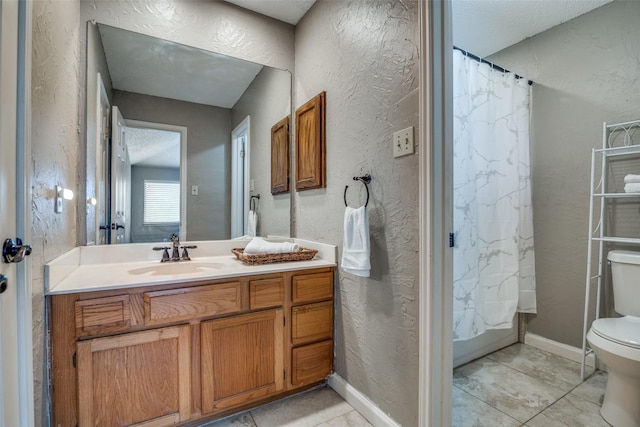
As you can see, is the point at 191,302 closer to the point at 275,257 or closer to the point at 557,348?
the point at 275,257

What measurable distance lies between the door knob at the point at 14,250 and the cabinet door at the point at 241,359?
2.37ft

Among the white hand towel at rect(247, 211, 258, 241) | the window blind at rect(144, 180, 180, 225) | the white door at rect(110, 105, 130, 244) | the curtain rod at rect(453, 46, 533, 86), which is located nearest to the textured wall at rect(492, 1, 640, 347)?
the curtain rod at rect(453, 46, 533, 86)

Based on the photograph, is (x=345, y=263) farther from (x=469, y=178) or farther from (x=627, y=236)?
(x=627, y=236)

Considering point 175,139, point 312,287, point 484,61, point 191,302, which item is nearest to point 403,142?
point 312,287

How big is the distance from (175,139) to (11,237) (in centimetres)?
115

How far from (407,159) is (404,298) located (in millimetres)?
606

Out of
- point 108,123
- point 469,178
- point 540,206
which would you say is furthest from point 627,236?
point 108,123

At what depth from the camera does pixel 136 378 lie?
1207 mm

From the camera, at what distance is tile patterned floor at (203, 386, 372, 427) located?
1423mm

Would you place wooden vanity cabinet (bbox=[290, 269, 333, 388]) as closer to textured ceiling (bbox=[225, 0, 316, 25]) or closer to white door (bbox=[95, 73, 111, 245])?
white door (bbox=[95, 73, 111, 245])

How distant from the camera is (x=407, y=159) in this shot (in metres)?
1.24

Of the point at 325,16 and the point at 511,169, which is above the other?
the point at 325,16

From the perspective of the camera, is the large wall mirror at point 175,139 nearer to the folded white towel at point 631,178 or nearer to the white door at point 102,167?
the white door at point 102,167

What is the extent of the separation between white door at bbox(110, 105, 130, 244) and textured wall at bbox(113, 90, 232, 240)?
15 centimetres
